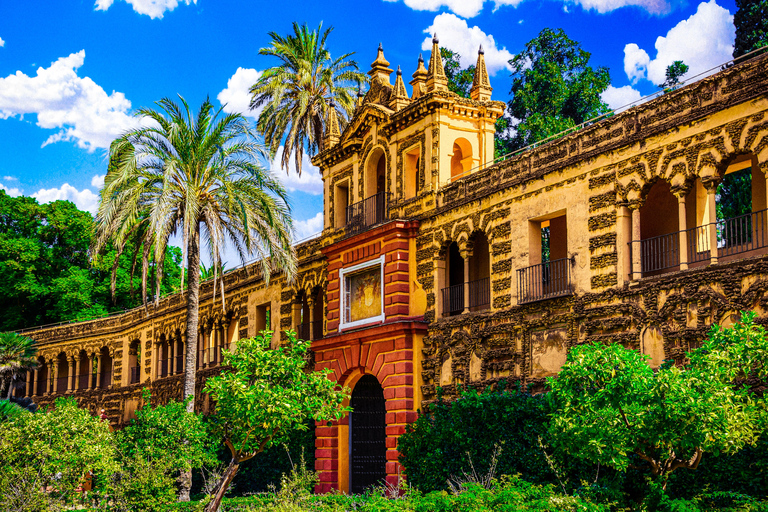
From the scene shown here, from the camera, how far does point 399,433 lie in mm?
22812

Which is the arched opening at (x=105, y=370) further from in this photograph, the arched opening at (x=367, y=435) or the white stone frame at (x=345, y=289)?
the arched opening at (x=367, y=435)

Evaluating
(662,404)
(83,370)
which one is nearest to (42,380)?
(83,370)

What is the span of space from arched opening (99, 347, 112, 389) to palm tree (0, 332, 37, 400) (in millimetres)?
4997

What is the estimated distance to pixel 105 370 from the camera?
48750 millimetres

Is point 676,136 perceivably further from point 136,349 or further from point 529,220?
point 136,349

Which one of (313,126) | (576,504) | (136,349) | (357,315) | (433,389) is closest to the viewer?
(576,504)

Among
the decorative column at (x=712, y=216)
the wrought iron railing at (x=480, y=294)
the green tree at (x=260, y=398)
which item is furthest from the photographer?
the wrought iron railing at (x=480, y=294)

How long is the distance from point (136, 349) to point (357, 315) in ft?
75.4

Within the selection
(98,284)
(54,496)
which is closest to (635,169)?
(54,496)

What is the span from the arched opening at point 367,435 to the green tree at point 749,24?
63.1ft

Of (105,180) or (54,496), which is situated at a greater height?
(105,180)

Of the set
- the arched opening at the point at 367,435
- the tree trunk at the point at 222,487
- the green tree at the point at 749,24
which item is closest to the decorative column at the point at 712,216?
the tree trunk at the point at 222,487

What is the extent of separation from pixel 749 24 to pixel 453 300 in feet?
59.4

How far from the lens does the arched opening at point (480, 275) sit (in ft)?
75.7
